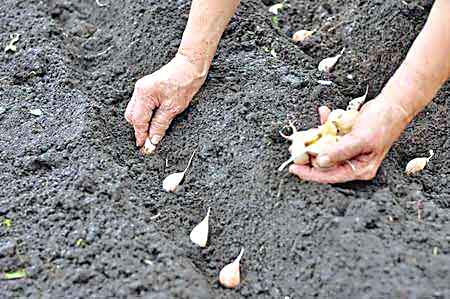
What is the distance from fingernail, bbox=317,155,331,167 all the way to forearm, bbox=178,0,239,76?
0.66 meters

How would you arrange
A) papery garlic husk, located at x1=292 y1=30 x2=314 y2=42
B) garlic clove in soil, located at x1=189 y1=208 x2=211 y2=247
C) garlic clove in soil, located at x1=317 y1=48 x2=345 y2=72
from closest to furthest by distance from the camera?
garlic clove in soil, located at x1=189 y1=208 x2=211 y2=247, garlic clove in soil, located at x1=317 y1=48 x2=345 y2=72, papery garlic husk, located at x1=292 y1=30 x2=314 y2=42

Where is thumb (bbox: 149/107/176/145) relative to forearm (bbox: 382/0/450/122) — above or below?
below

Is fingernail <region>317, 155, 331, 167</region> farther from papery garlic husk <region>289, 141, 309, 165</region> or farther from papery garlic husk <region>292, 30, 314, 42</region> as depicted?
papery garlic husk <region>292, 30, 314, 42</region>

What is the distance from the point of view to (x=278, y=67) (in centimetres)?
251

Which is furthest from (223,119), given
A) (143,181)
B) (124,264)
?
(124,264)

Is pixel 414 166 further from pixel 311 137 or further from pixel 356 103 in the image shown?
pixel 311 137

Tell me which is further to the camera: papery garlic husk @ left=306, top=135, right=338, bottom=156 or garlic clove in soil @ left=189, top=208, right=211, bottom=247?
garlic clove in soil @ left=189, top=208, right=211, bottom=247

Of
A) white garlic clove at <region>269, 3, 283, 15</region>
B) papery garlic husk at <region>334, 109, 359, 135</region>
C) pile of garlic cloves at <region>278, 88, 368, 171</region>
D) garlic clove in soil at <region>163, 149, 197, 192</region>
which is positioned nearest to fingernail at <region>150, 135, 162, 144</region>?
garlic clove in soil at <region>163, 149, 197, 192</region>

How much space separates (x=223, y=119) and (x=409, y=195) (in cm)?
63

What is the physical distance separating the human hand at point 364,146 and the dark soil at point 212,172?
0.05m

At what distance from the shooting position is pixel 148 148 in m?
2.38

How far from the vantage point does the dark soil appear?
1.86 metres

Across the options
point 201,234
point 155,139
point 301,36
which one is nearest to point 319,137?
point 201,234

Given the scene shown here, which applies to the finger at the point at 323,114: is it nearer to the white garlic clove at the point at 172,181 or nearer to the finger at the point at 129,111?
the white garlic clove at the point at 172,181
